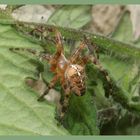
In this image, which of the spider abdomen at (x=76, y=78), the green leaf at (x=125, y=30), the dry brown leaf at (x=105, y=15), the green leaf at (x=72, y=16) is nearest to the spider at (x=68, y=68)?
the spider abdomen at (x=76, y=78)

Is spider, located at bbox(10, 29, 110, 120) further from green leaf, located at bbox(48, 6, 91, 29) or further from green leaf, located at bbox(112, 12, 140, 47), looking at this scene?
green leaf, located at bbox(112, 12, 140, 47)

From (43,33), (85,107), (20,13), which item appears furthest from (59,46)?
(20,13)

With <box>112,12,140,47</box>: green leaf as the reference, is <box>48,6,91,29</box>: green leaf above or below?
above

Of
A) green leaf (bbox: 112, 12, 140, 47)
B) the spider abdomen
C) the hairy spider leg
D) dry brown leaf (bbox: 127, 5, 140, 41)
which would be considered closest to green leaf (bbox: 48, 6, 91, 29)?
green leaf (bbox: 112, 12, 140, 47)

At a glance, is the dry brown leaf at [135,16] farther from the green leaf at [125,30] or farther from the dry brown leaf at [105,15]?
the green leaf at [125,30]

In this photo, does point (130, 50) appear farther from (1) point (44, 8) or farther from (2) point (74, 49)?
(1) point (44, 8)

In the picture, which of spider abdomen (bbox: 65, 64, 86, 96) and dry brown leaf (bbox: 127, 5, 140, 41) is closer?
spider abdomen (bbox: 65, 64, 86, 96)
